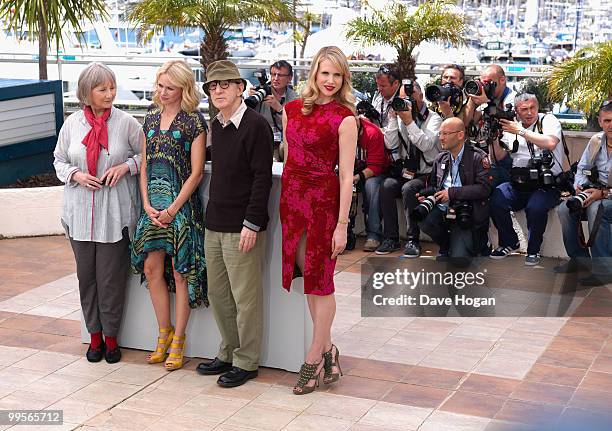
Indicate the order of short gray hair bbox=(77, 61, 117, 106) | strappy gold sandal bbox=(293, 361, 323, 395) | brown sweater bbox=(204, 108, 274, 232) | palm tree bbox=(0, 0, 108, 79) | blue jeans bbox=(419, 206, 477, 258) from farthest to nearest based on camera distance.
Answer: palm tree bbox=(0, 0, 108, 79)
blue jeans bbox=(419, 206, 477, 258)
short gray hair bbox=(77, 61, 117, 106)
strappy gold sandal bbox=(293, 361, 323, 395)
brown sweater bbox=(204, 108, 274, 232)

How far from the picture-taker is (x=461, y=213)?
7.77 m

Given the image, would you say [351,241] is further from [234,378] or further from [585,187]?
[234,378]

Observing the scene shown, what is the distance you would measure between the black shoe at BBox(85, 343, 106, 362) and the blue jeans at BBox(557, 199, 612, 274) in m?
4.03

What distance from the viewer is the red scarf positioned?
589cm

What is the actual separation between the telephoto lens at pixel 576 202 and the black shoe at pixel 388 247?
1.75m

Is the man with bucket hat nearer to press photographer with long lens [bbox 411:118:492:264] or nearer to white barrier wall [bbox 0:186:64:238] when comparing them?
press photographer with long lens [bbox 411:118:492:264]

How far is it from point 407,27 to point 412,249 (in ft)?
14.6

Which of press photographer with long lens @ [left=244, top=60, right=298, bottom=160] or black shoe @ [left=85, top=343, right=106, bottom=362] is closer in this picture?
black shoe @ [left=85, top=343, right=106, bottom=362]

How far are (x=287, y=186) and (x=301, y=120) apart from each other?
1.27 feet

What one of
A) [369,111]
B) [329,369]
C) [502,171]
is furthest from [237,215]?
[369,111]

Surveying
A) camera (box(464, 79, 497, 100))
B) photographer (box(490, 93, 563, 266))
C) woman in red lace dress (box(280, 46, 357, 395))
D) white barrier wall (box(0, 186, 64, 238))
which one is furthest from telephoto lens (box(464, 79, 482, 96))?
white barrier wall (box(0, 186, 64, 238))

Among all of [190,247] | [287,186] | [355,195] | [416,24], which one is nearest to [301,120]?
[287,186]

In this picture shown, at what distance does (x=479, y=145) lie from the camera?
8.06 meters

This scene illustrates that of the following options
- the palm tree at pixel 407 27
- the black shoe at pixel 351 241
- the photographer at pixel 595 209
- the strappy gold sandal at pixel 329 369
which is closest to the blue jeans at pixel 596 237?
the photographer at pixel 595 209
